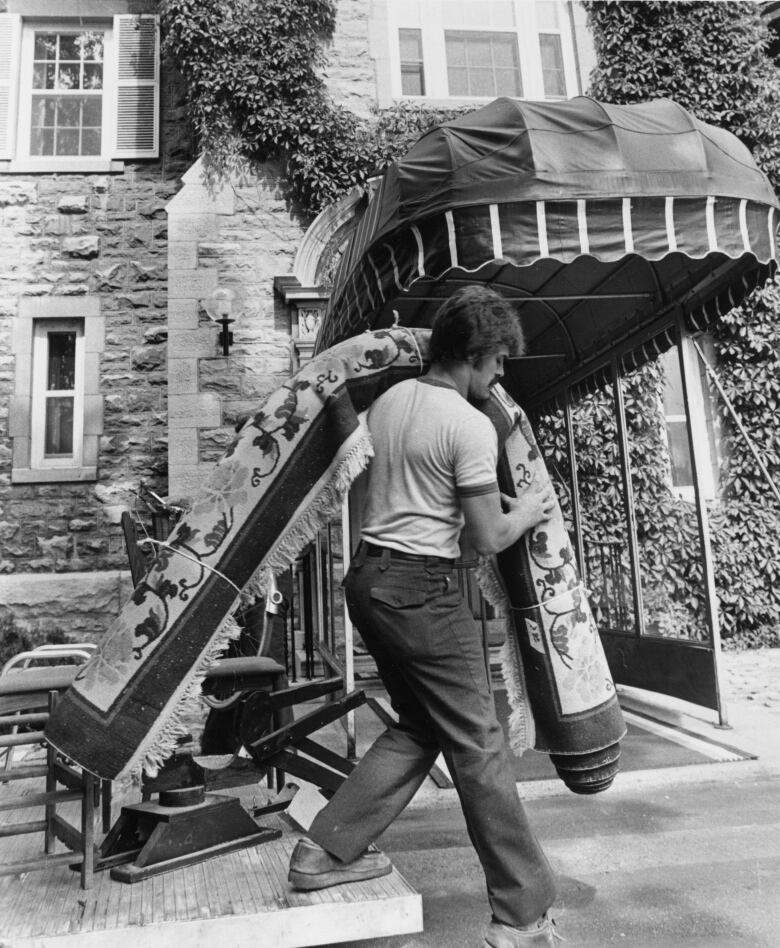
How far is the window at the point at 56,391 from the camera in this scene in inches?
380

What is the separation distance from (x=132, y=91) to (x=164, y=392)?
3.89 meters

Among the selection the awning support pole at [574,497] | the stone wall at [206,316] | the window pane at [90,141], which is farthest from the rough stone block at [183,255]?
the awning support pole at [574,497]

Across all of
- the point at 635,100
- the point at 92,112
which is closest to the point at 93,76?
the point at 92,112

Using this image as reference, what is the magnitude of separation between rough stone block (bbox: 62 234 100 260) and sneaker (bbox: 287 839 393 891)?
8951 mm

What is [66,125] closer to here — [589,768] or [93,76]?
[93,76]

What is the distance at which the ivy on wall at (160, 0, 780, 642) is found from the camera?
9.05 metres

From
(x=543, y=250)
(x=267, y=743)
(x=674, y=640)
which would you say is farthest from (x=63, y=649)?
(x=674, y=640)

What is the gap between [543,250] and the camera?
13.3ft

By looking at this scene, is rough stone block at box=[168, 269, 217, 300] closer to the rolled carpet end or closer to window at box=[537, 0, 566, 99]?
window at box=[537, 0, 566, 99]

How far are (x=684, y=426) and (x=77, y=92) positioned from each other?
8.80 m

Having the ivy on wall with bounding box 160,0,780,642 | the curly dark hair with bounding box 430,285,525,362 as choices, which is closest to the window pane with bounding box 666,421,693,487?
the ivy on wall with bounding box 160,0,780,642

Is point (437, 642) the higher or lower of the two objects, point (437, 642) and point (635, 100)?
the lower

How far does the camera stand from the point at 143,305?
9953mm

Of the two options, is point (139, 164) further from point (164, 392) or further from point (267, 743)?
point (267, 743)
